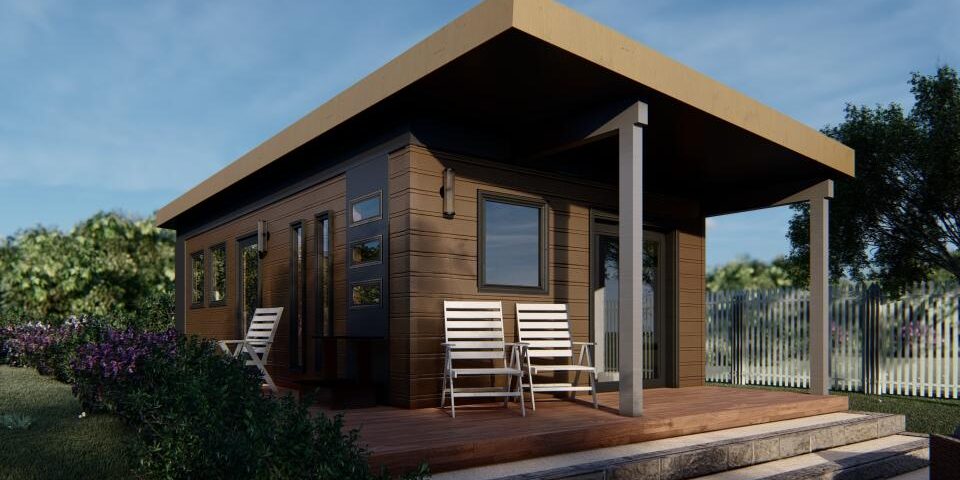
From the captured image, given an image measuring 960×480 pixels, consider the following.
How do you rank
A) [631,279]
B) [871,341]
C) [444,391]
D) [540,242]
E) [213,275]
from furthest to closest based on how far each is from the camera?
[213,275]
[871,341]
[540,242]
[444,391]
[631,279]

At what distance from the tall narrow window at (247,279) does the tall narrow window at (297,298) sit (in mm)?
1215

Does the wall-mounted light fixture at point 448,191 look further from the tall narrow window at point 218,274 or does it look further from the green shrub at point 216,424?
the tall narrow window at point 218,274

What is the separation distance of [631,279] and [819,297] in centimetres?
328

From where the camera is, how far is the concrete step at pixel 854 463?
5.22 metres

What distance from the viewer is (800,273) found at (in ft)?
48.0

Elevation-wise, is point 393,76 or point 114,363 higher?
point 393,76

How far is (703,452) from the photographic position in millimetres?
5027

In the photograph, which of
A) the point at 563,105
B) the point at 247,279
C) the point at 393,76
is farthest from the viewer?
the point at 247,279

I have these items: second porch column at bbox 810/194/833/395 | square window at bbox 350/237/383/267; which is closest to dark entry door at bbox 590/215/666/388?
second porch column at bbox 810/194/833/395

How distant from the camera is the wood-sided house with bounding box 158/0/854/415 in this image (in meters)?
5.34

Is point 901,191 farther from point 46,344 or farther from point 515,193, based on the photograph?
point 46,344

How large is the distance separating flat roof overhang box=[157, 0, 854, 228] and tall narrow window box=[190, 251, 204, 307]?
4.02 m

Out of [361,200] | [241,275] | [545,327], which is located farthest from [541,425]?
[241,275]

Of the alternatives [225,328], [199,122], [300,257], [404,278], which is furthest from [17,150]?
[404,278]
